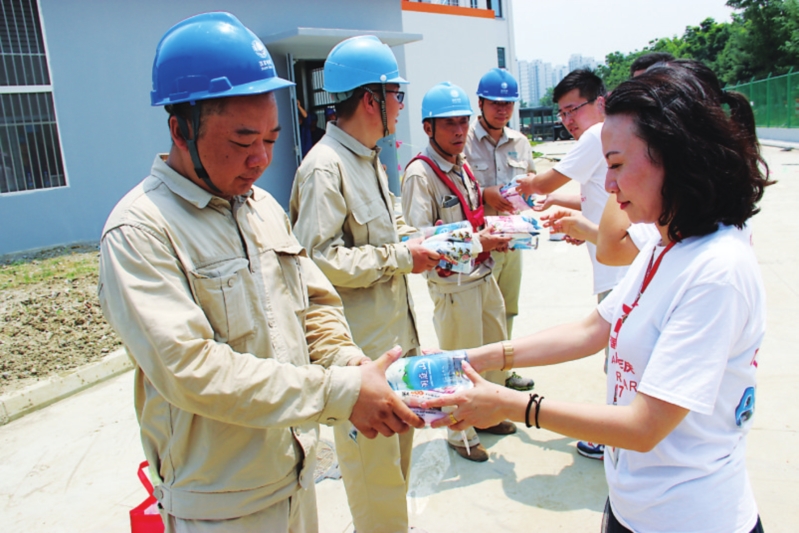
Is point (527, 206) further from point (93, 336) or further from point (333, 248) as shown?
point (93, 336)

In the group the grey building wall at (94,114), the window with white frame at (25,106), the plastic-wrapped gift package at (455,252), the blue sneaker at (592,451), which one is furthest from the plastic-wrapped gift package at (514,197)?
the window with white frame at (25,106)

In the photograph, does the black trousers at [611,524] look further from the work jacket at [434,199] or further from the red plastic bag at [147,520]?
the work jacket at [434,199]

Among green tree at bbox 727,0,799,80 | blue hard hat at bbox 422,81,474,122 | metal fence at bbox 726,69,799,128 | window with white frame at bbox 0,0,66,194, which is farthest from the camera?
green tree at bbox 727,0,799,80

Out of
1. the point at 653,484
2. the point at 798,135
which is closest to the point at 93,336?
the point at 653,484

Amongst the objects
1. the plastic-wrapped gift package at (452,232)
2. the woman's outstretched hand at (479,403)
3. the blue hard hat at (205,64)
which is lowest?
the woman's outstretched hand at (479,403)

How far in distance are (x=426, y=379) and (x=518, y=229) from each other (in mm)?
1881

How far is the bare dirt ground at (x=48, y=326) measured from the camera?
4.98m

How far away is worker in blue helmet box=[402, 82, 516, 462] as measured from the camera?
3.84m

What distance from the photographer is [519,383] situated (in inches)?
182

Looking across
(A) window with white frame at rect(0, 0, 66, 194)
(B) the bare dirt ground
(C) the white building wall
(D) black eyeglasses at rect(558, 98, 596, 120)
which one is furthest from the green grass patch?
(C) the white building wall

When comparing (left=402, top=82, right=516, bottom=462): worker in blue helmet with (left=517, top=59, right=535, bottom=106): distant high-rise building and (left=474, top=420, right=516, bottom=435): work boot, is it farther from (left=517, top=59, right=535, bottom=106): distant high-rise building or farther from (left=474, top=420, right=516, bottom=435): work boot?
(left=517, top=59, right=535, bottom=106): distant high-rise building

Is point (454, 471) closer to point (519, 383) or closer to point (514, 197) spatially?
point (519, 383)

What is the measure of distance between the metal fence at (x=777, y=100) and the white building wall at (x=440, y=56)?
10.8 meters

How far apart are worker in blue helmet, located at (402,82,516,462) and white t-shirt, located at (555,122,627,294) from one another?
606 mm
